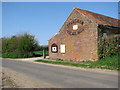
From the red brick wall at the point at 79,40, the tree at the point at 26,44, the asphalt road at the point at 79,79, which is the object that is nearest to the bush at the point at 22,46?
the tree at the point at 26,44

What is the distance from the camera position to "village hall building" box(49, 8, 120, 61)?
58.4ft

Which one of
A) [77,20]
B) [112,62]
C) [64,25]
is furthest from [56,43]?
[112,62]

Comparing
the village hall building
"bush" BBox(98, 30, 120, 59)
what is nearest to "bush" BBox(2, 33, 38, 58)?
the village hall building

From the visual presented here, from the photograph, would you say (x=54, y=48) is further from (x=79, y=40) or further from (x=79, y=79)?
(x=79, y=79)

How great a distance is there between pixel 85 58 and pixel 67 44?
4.38 metres

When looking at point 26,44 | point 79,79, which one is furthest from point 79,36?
point 26,44

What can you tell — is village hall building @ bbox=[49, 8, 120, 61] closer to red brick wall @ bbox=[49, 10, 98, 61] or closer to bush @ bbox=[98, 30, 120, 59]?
red brick wall @ bbox=[49, 10, 98, 61]

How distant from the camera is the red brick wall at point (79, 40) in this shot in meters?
17.7

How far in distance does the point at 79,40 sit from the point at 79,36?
60cm

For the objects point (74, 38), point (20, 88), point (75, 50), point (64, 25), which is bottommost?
point (20, 88)

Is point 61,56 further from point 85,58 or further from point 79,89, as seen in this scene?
point 79,89

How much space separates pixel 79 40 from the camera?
19625mm

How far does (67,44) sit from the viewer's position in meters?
21.7

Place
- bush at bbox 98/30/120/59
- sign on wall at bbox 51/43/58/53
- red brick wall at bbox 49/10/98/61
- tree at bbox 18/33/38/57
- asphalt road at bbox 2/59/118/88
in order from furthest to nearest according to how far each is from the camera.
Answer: tree at bbox 18/33/38/57, sign on wall at bbox 51/43/58/53, red brick wall at bbox 49/10/98/61, bush at bbox 98/30/120/59, asphalt road at bbox 2/59/118/88
